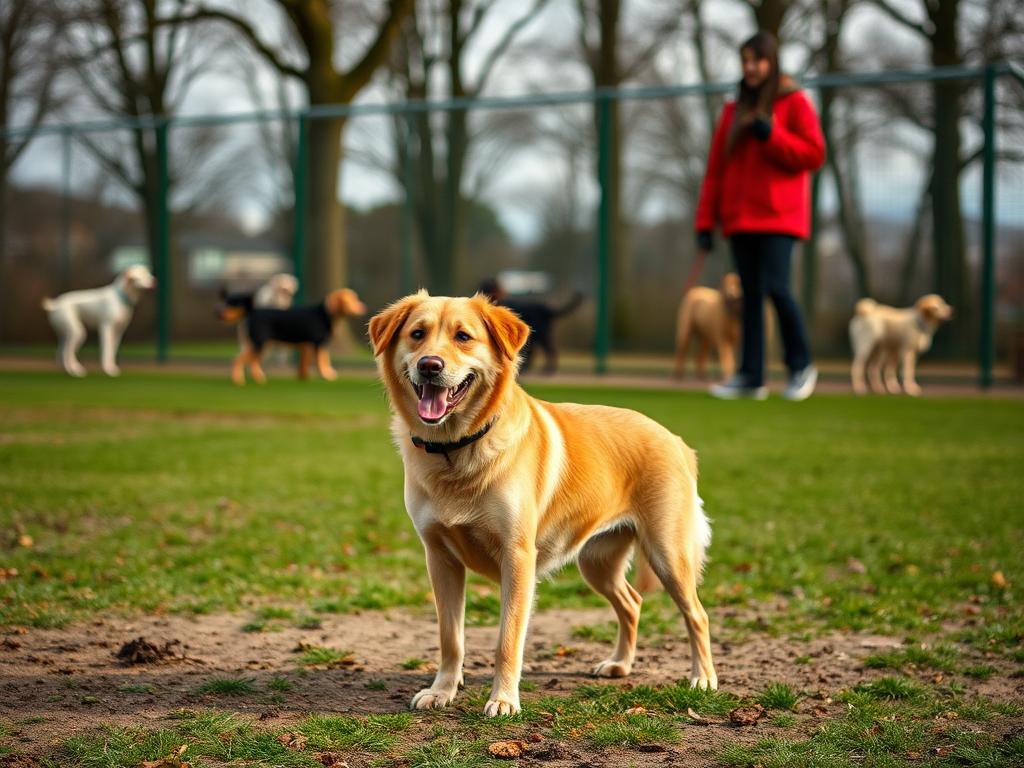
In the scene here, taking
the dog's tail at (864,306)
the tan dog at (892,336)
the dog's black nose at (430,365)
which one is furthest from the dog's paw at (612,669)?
the dog's tail at (864,306)

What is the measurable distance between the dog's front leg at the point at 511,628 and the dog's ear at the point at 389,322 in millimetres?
780

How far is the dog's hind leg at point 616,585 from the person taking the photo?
13.5 feet

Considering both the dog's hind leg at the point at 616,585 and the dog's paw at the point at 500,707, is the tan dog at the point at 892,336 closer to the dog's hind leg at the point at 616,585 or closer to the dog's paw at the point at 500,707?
the dog's hind leg at the point at 616,585

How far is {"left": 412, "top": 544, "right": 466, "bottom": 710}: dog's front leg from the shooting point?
375 centimetres

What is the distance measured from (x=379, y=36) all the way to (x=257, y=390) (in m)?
9.38

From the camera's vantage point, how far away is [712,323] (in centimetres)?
1537

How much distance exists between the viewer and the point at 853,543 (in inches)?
251

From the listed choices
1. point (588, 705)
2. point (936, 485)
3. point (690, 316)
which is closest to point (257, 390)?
point (690, 316)

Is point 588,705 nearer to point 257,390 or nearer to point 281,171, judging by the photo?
point 257,390

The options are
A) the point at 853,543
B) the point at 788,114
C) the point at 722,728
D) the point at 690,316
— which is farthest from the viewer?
the point at 690,316

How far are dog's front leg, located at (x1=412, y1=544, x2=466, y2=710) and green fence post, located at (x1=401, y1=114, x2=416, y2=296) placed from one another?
14725 mm

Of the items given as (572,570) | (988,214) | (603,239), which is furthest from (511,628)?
(603,239)

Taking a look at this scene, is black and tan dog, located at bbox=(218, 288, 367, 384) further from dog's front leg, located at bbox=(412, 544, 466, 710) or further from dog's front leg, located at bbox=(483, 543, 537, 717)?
dog's front leg, located at bbox=(483, 543, 537, 717)

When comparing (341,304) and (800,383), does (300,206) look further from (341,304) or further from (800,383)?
(800,383)
